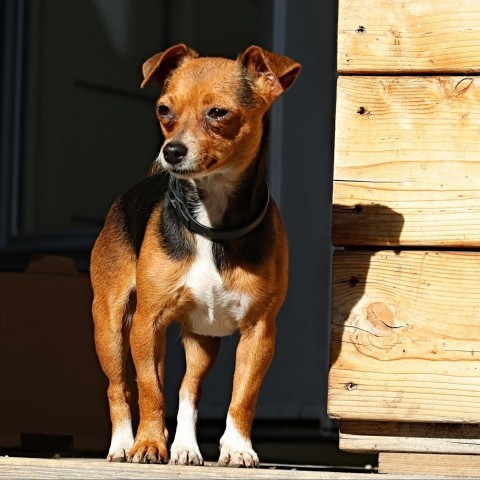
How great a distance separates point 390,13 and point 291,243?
294 centimetres

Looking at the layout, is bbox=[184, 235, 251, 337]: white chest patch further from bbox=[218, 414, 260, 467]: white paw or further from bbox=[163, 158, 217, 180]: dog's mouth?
bbox=[218, 414, 260, 467]: white paw

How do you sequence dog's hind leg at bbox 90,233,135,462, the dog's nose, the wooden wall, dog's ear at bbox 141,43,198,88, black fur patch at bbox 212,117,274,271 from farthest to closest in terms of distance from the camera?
dog's hind leg at bbox 90,233,135,462, dog's ear at bbox 141,43,198,88, black fur patch at bbox 212,117,274,271, the wooden wall, the dog's nose

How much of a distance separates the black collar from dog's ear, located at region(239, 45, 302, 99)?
0.39 m

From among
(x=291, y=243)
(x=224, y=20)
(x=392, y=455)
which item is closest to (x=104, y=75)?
(x=224, y=20)

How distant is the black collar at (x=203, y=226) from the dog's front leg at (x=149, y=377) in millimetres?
320

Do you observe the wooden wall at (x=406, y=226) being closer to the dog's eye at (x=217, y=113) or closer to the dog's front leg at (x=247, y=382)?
the dog's front leg at (x=247, y=382)

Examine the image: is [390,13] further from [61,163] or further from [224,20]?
[61,163]

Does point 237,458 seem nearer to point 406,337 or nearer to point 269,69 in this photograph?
point 406,337

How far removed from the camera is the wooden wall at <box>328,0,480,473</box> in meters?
3.92

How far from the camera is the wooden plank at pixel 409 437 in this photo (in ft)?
12.8

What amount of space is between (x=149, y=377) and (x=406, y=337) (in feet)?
2.74

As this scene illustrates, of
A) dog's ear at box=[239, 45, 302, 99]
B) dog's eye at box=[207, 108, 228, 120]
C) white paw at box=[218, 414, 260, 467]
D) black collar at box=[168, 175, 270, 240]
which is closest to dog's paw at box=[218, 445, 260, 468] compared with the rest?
white paw at box=[218, 414, 260, 467]

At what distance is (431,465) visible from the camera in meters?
3.88

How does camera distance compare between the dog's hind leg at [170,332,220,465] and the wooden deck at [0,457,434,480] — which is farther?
the dog's hind leg at [170,332,220,465]
